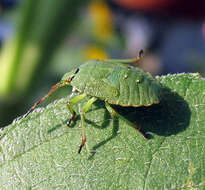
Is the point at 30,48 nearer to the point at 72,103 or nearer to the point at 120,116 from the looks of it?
the point at 72,103

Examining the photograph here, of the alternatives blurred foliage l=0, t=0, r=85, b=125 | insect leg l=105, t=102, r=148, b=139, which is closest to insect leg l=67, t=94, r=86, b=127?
insect leg l=105, t=102, r=148, b=139

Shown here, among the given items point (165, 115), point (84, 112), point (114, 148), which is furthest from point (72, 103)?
point (165, 115)

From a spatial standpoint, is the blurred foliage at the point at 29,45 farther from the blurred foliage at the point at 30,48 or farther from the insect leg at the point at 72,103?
the insect leg at the point at 72,103

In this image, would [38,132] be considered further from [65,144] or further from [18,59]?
[18,59]

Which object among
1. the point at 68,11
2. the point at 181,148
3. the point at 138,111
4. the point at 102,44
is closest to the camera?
the point at 181,148

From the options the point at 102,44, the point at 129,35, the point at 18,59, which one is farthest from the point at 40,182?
the point at 129,35

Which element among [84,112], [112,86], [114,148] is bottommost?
[114,148]
